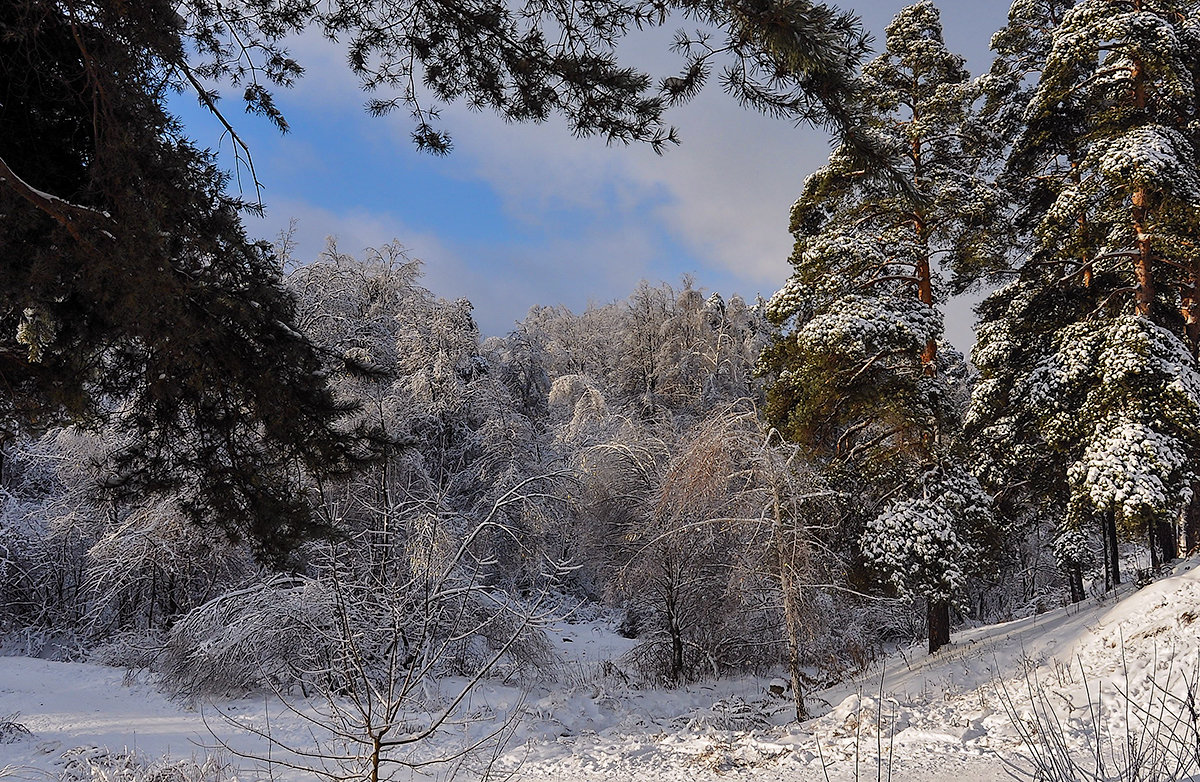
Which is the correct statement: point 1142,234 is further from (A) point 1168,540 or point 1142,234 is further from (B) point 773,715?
(B) point 773,715

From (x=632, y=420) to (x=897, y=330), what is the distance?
27.8ft

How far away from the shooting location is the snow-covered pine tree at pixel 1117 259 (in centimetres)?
801

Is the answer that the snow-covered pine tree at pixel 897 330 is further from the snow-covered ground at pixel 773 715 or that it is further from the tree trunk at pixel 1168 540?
the tree trunk at pixel 1168 540

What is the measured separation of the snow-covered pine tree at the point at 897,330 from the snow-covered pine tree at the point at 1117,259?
3.86ft

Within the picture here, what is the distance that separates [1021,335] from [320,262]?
16.3 m

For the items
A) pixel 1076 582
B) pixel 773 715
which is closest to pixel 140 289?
pixel 773 715

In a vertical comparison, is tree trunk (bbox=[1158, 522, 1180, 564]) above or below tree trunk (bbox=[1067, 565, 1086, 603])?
above

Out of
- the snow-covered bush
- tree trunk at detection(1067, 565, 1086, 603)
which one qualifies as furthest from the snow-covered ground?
tree trunk at detection(1067, 565, 1086, 603)

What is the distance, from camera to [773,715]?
952cm

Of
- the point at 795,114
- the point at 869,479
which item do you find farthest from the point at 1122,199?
the point at 795,114

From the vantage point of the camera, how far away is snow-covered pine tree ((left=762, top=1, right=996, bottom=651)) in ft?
30.6

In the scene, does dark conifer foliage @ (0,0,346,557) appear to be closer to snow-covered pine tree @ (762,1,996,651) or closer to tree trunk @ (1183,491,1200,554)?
snow-covered pine tree @ (762,1,996,651)

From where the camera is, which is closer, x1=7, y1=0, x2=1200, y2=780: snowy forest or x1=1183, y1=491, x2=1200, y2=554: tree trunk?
x1=7, y1=0, x2=1200, y2=780: snowy forest

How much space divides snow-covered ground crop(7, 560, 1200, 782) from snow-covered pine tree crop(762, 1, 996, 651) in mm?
1529
